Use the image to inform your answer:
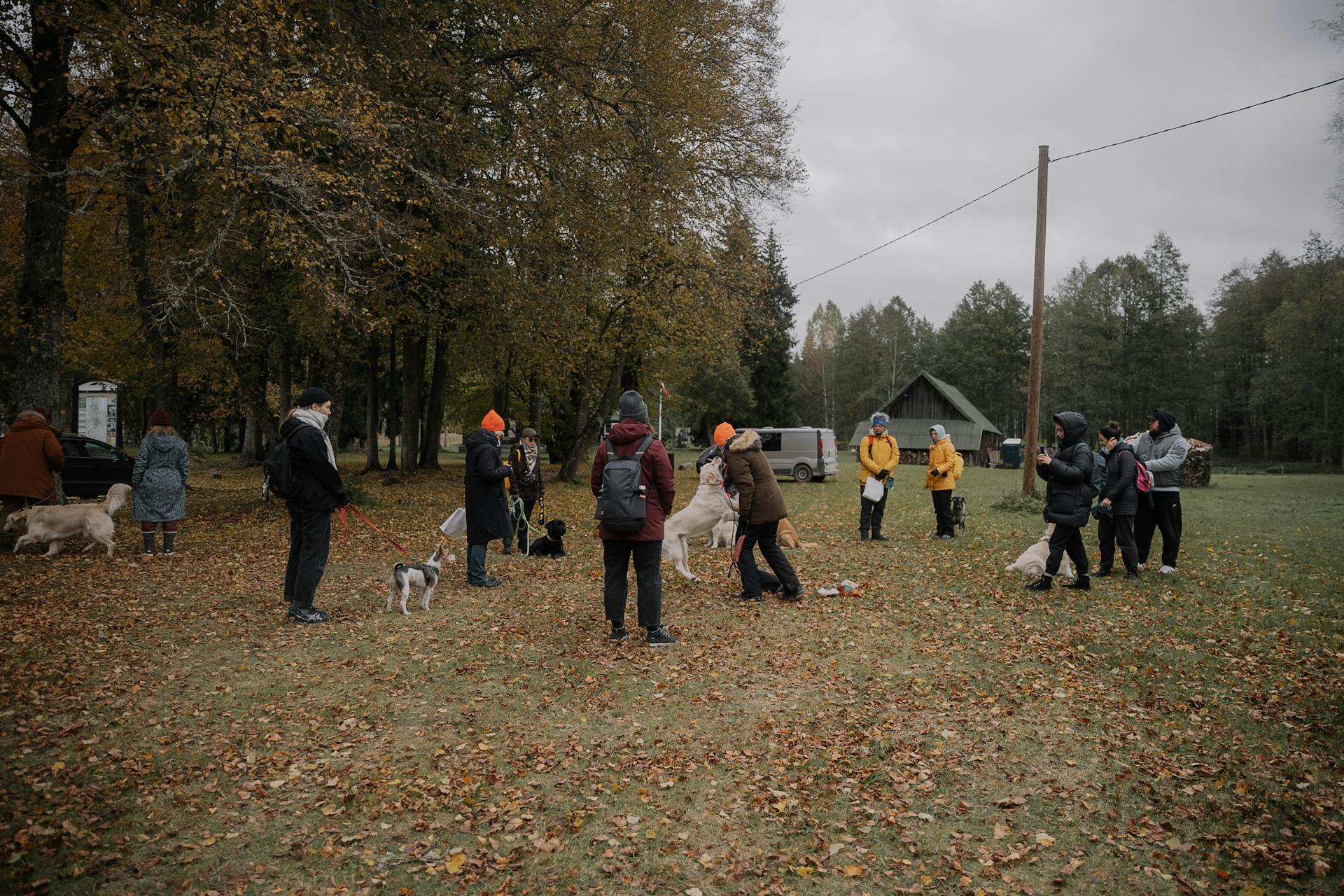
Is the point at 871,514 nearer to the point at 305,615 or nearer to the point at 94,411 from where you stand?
the point at 305,615

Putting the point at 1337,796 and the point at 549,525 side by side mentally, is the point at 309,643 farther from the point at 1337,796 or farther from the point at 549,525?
the point at 1337,796

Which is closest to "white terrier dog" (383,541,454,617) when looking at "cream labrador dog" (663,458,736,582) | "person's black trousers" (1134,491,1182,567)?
"cream labrador dog" (663,458,736,582)

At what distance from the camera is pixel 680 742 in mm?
5129

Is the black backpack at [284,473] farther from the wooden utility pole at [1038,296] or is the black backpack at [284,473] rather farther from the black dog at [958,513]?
the wooden utility pole at [1038,296]

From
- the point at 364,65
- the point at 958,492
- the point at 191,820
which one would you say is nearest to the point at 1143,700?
the point at 191,820

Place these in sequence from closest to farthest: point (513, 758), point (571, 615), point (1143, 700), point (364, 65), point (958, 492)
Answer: point (513, 758), point (1143, 700), point (571, 615), point (364, 65), point (958, 492)

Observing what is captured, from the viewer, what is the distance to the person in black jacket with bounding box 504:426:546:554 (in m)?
11.8

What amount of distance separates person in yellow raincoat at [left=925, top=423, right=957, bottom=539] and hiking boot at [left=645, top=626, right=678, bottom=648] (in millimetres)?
7202

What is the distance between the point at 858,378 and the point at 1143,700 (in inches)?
2929

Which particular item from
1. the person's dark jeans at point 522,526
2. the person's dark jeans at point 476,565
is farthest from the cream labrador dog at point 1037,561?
the person's dark jeans at point 522,526

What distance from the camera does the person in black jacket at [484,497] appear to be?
31.1ft

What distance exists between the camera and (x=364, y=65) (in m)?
11.2

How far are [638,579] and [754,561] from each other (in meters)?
2.21

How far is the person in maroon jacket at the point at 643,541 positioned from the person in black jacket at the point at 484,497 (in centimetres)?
268
